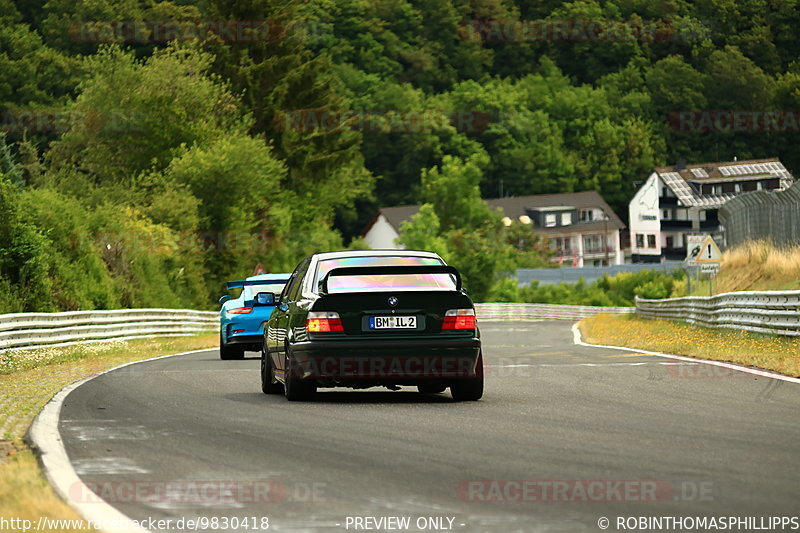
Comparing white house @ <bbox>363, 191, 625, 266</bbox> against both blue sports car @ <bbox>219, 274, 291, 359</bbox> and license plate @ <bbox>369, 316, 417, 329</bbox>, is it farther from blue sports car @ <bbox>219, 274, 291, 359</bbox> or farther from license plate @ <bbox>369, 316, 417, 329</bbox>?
license plate @ <bbox>369, 316, 417, 329</bbox>

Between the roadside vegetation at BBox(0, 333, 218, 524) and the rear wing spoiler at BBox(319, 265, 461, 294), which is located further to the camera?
the rear wing spoiler at BBox(319, 265, 461, 294)

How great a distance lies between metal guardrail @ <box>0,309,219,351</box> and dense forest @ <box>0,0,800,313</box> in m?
1.87

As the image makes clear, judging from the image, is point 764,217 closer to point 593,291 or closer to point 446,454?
point 446,454

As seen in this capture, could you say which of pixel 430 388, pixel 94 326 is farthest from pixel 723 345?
pixel 94 326

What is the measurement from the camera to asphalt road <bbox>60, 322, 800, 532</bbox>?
23.1 feet

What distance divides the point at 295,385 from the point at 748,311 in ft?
48.2

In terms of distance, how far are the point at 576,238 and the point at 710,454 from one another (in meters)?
138

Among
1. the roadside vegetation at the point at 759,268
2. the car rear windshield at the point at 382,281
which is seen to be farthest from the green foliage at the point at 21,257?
the car rear windshield at the point at 382,281

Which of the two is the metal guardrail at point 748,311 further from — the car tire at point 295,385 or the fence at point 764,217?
the car tire at point 295,385

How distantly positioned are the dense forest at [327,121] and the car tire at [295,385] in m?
18.5

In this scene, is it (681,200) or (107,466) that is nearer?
(107,466)

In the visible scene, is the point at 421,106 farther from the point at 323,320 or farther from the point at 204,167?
the point at 323,320

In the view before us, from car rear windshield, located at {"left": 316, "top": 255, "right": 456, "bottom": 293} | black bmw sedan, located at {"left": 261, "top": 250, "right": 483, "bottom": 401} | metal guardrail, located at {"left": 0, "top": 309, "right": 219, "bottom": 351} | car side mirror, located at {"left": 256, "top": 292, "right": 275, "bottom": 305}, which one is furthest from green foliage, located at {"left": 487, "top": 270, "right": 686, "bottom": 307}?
black bmw sedan, located at {"left": 261, "top": 250, "right": 483, "bottom": 401}

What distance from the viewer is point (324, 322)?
13.7 metres
